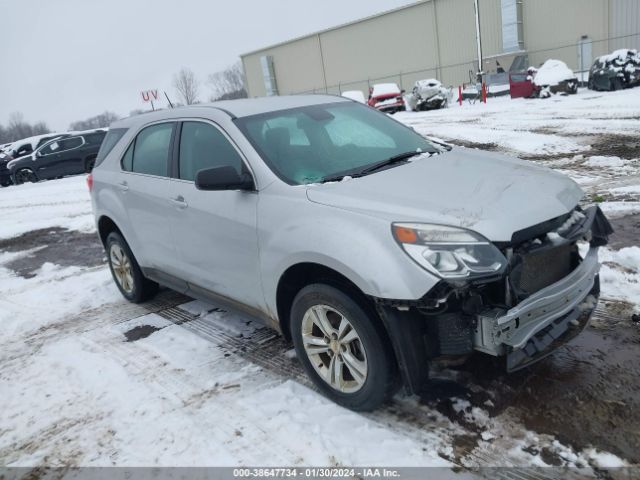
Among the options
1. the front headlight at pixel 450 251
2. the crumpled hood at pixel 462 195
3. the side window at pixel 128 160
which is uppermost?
the side window at pixel 128 160

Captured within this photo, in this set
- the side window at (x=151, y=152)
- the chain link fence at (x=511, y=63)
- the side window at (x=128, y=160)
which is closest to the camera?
the side window at (x=151, y=152)

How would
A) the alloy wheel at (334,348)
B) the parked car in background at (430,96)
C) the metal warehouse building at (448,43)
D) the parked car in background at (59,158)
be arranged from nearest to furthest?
the alloy wheel at (334,348), the parked car in background at (59,158), the parked car in background at (430,96), the metal warehouse building at (448,43)

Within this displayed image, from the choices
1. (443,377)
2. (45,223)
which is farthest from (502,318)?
(45,223)

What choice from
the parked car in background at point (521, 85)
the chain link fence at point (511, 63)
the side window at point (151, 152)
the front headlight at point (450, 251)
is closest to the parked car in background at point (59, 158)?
the chain link fence at point (511, 63)

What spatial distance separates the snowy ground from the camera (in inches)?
113

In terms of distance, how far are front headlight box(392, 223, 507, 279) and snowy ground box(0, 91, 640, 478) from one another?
3.10 ft

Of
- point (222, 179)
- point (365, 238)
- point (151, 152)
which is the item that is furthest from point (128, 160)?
point (365, 238)

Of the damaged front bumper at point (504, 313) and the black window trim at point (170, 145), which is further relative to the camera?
the black window trim at point (170, 145)

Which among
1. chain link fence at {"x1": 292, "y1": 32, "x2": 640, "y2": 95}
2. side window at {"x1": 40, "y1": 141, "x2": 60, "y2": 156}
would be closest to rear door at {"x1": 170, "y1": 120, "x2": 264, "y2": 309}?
side window at {"x1": 40, "y1": 141, "x2": 60, "y2": 156}

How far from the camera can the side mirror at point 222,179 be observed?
3.45 metres

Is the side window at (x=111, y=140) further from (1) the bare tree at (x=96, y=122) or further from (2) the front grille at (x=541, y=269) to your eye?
(1) the bare tree at (x=96, y=122)

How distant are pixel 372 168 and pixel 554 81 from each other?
2046cm

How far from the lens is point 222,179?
346cm

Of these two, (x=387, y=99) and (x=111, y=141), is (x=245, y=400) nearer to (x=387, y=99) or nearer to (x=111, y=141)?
(x=111, y=141)
